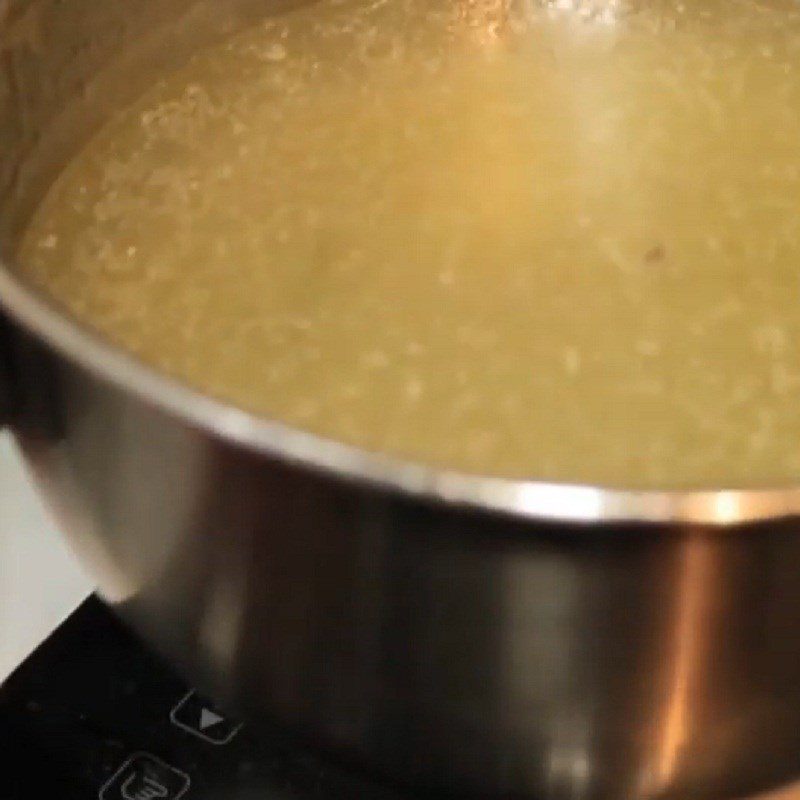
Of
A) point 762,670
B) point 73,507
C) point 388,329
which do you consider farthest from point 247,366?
point 762,670

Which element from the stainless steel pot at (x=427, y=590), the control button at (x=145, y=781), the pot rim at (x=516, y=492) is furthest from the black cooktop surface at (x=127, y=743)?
the pot rim at (x=516, y=492)

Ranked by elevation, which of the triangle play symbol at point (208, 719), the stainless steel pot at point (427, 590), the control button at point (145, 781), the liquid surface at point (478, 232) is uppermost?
the stainless steel pot at point (427, 590)

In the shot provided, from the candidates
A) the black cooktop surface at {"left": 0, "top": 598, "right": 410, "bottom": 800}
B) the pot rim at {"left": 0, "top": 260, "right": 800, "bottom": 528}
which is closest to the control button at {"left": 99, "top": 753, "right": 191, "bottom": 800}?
the black cooktop surface at {"left": 0, "top": 598, "right": 410, "bottom": 800}

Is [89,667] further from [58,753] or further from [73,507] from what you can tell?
[73,507]

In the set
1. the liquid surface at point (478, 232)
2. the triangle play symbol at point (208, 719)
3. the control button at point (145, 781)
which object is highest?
the liquid surface at point (478, 232)

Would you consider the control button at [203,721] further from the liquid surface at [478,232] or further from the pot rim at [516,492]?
the pot rim at [516,492]

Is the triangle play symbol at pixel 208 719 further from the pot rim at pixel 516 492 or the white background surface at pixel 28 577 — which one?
the pot rim at pixel 516 492

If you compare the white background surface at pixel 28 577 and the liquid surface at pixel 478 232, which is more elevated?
the liquid surface at pixel 478 232

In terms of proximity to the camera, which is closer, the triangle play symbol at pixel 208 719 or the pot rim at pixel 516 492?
the pot rim at pixel 516 492
